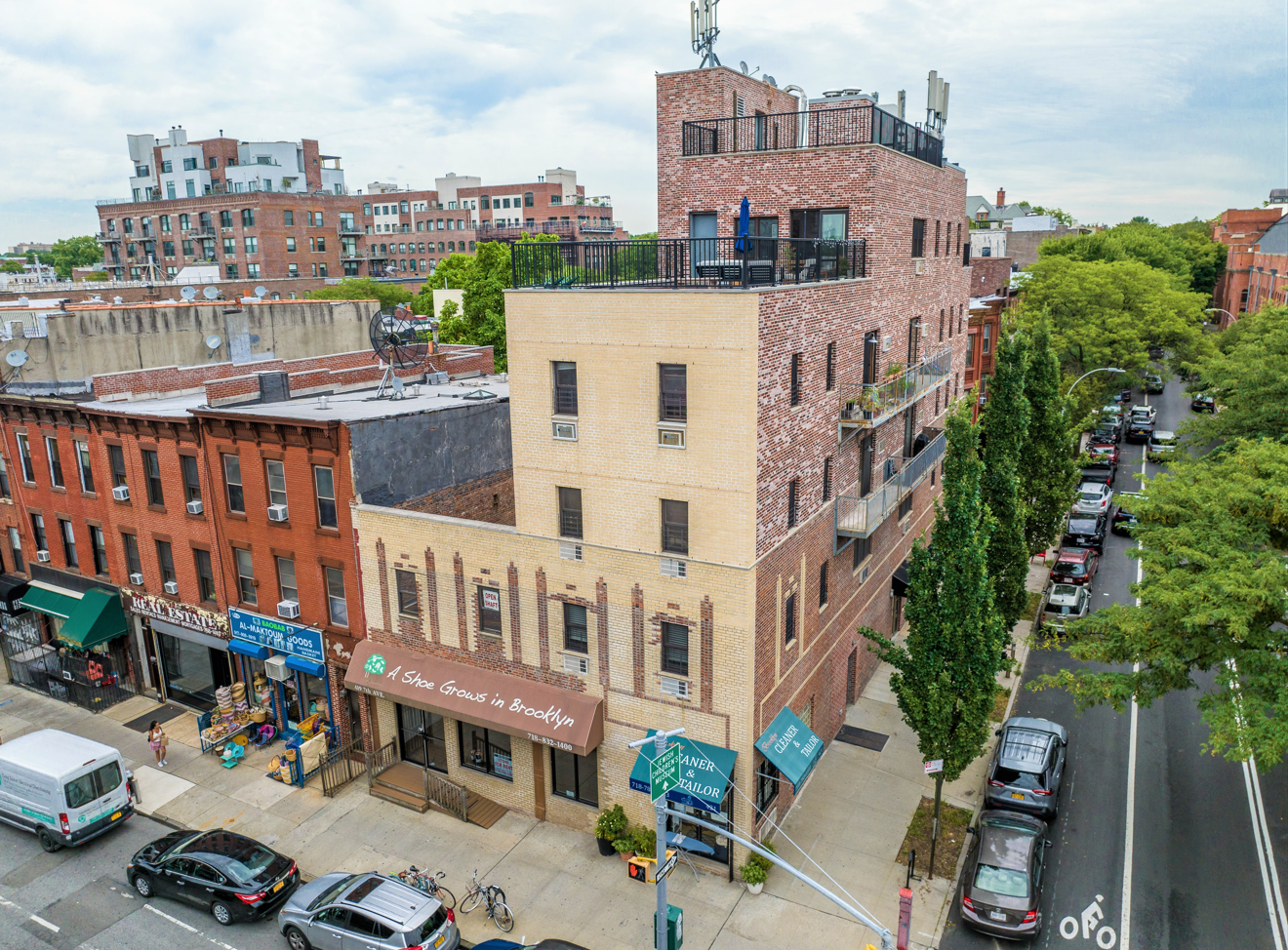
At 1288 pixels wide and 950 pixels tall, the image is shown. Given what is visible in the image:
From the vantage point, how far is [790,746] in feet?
68.0

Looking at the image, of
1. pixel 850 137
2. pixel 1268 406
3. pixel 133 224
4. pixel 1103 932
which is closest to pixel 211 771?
pixel 1103 932

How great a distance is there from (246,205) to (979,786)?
8683 cm

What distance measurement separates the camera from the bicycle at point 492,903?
739 inches

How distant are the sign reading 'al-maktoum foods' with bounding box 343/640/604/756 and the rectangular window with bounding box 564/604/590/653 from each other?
3.79 feet

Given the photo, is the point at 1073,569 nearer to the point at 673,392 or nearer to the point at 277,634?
the point at 673,392

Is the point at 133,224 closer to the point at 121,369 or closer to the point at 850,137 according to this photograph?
the point at 121,369

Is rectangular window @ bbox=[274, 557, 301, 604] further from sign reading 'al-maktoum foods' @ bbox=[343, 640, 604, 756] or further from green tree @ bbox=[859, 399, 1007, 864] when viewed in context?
green tree @ bbox=[859, 399, 1007, 864]

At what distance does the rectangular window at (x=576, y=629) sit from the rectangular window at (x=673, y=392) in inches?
208

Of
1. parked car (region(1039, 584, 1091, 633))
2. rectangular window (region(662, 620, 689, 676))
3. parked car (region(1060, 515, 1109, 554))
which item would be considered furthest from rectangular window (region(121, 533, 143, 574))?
parked car (region(1060, 515, 1109, 554))

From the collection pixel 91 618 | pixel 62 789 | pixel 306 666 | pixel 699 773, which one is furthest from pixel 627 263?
pixel 91 618

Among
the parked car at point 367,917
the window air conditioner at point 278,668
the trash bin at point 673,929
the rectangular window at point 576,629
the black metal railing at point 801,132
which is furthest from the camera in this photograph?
the window air conditioner at point 278,668

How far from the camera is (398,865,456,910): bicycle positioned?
1911 centimetres

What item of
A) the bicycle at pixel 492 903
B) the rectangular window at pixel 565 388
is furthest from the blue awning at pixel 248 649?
the rectangular window at pixel 565 388

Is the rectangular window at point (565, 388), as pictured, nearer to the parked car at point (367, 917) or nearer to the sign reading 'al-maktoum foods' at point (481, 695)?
the sign reading 'al-maktoum foods' at point (481, 695)
